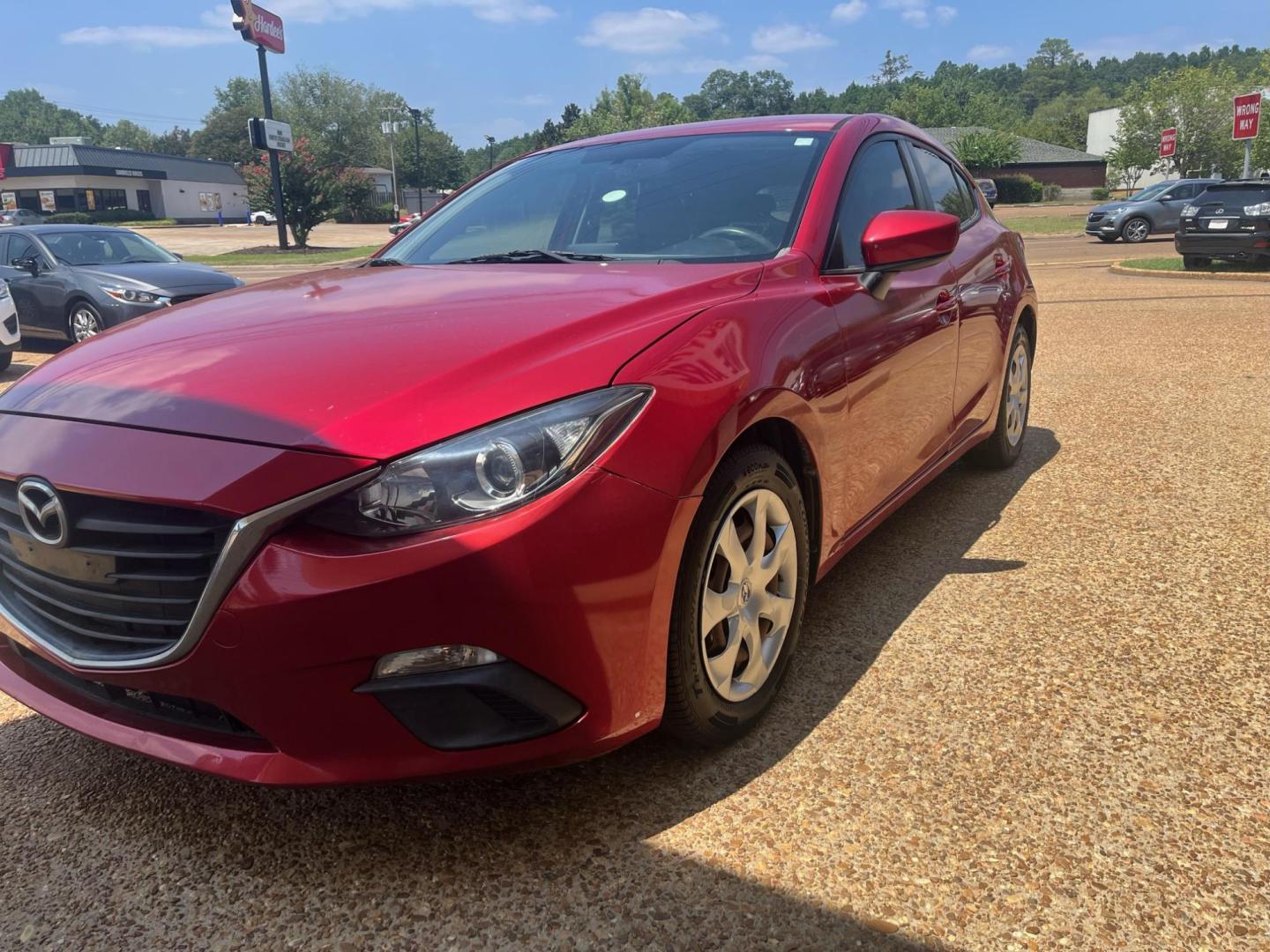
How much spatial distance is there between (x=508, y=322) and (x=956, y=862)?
57.2 inches

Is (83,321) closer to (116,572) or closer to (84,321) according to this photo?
(84,321)

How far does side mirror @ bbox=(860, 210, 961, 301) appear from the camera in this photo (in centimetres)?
269

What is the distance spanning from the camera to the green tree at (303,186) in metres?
31.2

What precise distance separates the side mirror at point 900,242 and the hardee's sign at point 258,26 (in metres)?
33.1

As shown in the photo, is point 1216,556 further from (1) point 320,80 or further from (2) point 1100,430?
(1) point 320,80

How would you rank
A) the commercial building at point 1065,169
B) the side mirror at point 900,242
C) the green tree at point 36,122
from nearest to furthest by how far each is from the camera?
the side mirror at point 900,242 < the commercial building at point 1065,169 < the green tree at point 36,122

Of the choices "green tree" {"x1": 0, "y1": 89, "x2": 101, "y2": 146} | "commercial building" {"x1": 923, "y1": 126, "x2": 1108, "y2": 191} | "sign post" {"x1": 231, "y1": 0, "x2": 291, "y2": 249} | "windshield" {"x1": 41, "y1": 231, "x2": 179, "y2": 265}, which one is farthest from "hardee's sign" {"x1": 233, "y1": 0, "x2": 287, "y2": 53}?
"green tree" {"x1": 0, "y1": 89, "x2": 101, "y2": 146}

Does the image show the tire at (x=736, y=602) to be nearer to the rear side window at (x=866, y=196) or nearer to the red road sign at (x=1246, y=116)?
the rear side window at (x=866, y=196)

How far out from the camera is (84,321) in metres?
9.88

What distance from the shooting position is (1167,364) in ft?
23.8

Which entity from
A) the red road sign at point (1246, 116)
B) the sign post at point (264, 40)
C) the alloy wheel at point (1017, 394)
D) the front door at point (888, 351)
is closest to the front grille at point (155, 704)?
the front door at point (888, 351)

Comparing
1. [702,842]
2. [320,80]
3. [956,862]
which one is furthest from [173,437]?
[320,80]

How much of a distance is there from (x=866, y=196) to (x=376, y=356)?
1873mm

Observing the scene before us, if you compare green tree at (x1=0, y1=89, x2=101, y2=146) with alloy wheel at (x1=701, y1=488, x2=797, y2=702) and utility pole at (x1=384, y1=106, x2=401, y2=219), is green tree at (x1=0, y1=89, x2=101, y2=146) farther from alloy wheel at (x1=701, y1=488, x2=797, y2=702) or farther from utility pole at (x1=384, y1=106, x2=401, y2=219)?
alloy wheel at (x1=701, y1=488, x2=797, y2=702)
